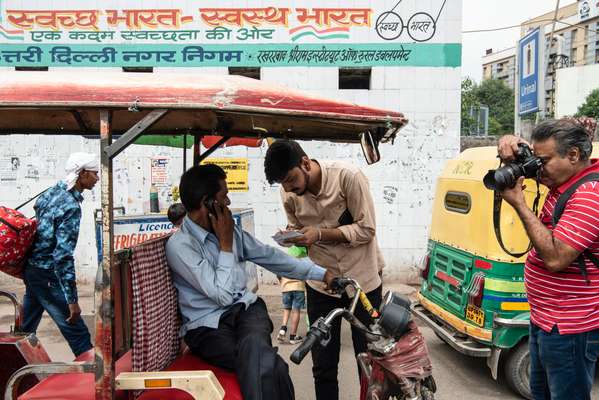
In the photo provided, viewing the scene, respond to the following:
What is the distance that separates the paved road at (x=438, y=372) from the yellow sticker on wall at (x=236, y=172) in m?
2.42

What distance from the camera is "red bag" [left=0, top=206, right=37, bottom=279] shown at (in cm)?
345

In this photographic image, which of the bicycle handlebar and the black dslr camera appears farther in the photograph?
the black dslr camera

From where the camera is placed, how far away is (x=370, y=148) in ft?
8.70

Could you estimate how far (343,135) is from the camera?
320cm

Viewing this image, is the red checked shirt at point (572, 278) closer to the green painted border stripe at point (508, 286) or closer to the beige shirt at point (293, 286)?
the green painted border stripe at point (508, 286)

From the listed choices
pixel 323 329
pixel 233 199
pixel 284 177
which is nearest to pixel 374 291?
pixel 284 177

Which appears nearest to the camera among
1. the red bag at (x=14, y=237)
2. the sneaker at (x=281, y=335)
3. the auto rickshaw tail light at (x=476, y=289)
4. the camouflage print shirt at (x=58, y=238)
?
the red bag at (x=14, y=237)

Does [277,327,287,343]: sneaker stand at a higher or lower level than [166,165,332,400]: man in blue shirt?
lower

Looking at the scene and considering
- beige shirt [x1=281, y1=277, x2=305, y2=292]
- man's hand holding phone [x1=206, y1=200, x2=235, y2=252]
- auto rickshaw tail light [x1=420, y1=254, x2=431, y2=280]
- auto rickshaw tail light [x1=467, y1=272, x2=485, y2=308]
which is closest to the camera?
man's hand holding phone [x1=206, y1=200, x2=235, y2=252]

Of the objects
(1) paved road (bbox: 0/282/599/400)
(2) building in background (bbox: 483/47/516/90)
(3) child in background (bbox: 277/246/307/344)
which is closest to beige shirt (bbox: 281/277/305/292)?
(3) child in background (bbox: 277/246/307/344)

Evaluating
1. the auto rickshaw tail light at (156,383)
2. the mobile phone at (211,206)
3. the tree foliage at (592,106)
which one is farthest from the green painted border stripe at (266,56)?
the tree foliage at (592,106)

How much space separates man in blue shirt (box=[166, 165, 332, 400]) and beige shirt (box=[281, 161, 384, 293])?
349 millimetres

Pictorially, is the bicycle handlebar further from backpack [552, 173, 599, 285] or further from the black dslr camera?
backpack [552, 173, 599, 285]

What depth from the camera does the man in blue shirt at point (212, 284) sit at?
255 centimetres
